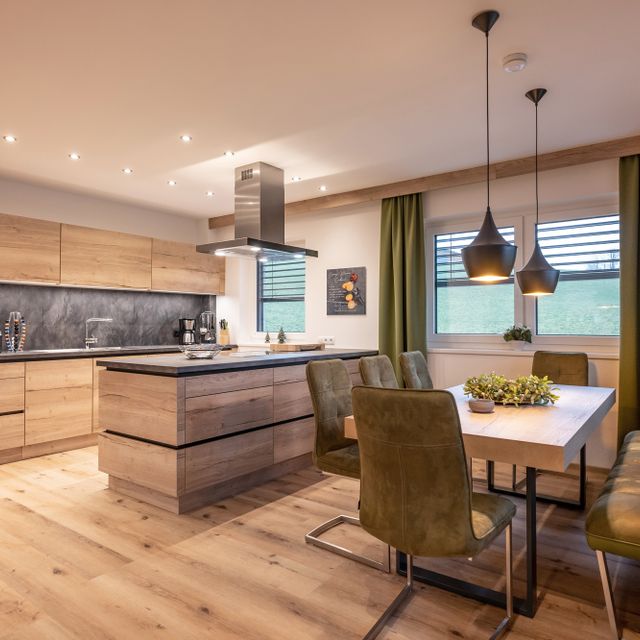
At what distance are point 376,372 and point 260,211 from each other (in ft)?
6.00

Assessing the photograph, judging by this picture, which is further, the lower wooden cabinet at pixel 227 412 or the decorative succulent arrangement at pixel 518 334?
the decorative succulent arrangement at pixel 518 334

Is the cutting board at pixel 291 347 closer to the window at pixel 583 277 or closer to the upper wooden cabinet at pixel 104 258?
the upper wooden cabinet at pixel 104 258

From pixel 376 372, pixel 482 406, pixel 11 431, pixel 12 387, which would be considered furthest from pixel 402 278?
pixel 11 431

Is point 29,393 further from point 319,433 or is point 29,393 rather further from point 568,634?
point 568,634

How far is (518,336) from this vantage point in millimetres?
4211

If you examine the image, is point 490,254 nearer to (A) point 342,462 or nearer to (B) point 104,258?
(A) point 342,462

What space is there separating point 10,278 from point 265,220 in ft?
7.61

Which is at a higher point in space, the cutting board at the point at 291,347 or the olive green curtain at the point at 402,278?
the olive green curtain at the point at 402,278

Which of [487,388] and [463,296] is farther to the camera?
[463,296]

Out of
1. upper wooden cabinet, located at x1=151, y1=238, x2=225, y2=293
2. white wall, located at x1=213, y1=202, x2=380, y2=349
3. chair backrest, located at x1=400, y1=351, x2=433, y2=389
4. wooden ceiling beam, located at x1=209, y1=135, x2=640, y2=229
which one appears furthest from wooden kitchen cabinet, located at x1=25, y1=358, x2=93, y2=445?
chair backrest, located at x1=400, y1=351, x2=433, y2=389

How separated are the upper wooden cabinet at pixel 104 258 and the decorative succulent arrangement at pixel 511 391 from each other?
12.7ft

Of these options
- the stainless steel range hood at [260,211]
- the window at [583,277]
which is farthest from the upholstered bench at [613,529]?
the stainless steel range hood at [260,211]

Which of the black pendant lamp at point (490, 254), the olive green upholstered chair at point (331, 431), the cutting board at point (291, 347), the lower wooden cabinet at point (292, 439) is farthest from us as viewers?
the cutting board at point (291, 347)

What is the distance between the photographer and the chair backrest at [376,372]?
9.91 feet
